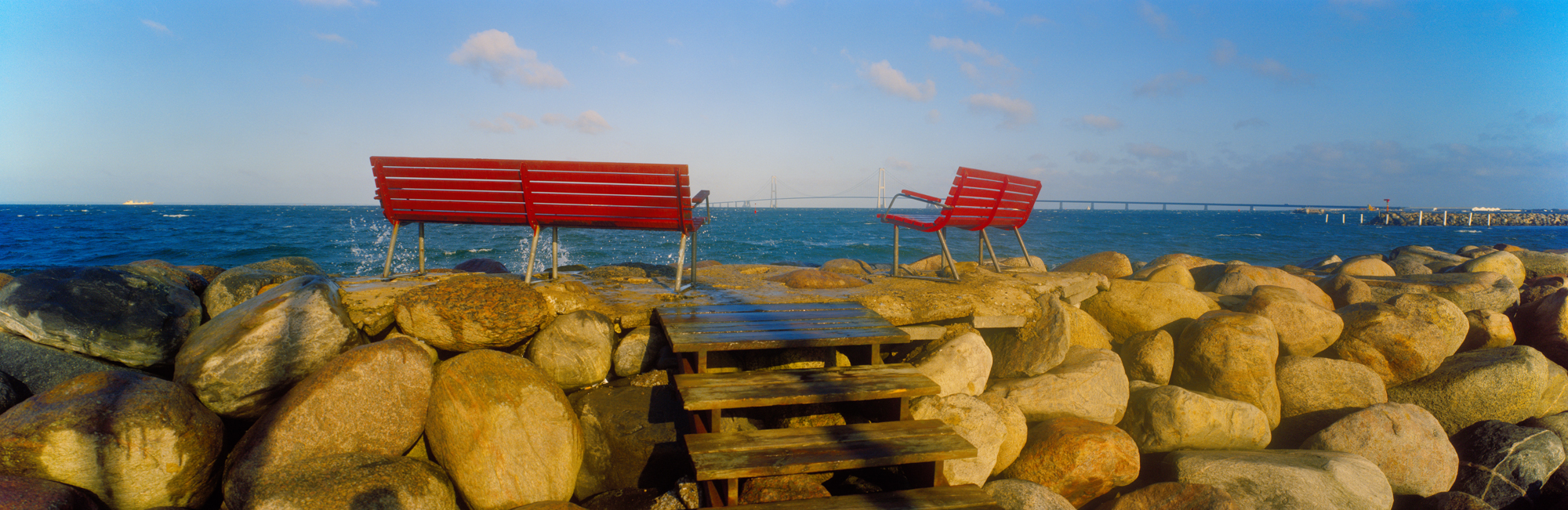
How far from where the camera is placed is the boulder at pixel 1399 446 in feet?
12.0

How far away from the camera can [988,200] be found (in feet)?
16.1

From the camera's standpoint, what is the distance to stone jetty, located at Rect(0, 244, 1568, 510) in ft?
9.22

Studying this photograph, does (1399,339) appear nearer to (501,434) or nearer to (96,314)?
(501,434)

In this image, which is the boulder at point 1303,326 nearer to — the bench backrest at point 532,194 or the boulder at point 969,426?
the boulder at point 969,426

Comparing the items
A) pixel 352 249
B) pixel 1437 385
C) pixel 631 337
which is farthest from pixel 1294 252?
pixel 352 249

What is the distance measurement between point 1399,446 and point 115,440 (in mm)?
6276

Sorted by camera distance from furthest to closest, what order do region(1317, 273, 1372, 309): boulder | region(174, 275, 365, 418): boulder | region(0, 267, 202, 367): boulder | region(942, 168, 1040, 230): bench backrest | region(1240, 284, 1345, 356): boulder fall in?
region(1317, 273, 1372, 309): boulder < region(1240, 284, 1345, 356): boulder < region(942, 168, 1040, 230): bench backrest < region(0, 267, 202, 367): boulder < region(174, 275, 365, 418): boulder

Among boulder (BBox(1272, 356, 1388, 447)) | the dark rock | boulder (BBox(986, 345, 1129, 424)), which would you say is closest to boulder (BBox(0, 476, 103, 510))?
the dark rock

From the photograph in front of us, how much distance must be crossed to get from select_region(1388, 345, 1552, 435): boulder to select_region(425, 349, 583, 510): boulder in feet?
17.7

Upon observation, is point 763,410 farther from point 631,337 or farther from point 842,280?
point 842,280

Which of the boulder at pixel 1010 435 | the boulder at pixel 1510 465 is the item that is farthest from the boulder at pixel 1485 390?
the boulder at pixel 1010 435

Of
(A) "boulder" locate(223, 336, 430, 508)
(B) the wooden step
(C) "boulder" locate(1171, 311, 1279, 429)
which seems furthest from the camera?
(C) "boulder" locate(1171, 311, 1279, 429)

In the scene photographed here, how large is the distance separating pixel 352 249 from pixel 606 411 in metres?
21.6

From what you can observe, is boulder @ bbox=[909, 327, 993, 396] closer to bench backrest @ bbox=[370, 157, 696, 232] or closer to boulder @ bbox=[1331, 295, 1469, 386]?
bench backrest @ bbox=[370, 157, 696, 232]
